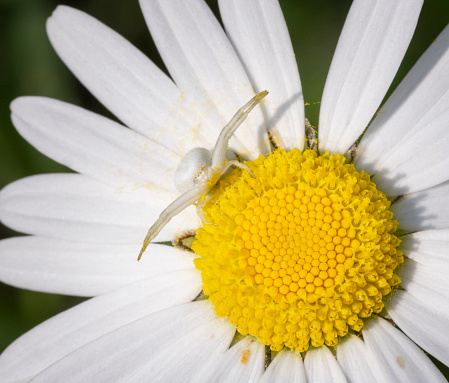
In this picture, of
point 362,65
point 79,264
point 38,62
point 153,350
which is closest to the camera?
point 362,65

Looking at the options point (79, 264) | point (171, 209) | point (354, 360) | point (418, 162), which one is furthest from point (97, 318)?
point (418, 162)

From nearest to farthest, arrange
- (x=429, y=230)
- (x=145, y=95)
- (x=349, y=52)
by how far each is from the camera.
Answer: (x=429, y=230) < (x=349, y=52) < (x=145, y=95)

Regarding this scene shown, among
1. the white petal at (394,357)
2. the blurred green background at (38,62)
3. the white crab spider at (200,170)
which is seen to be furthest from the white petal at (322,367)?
the blurred green background at (38,62)

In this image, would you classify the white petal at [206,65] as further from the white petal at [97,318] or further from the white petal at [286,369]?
the white petal at [286,369]

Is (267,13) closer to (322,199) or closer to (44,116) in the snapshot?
(322,199)

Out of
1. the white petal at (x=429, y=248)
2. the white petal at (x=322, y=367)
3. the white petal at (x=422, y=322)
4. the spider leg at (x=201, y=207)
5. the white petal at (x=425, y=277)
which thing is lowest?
the white petal at (x=322, y=367)

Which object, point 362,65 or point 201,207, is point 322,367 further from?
point 362,65

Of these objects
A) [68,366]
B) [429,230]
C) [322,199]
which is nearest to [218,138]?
[322,199]
